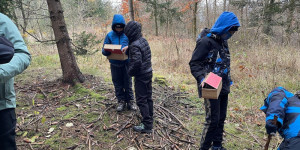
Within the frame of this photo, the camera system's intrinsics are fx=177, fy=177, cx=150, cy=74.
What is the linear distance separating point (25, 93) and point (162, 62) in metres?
6.08

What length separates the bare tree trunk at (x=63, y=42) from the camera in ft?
13.6

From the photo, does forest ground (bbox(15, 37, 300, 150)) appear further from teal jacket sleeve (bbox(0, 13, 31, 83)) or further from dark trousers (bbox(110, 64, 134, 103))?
teal jacket sleeve (bbox(0, 13, 31, 83))

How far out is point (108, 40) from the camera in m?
3.66

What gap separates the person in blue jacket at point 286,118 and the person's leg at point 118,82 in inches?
104

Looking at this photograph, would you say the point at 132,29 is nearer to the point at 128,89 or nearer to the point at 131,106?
the point at 128,89

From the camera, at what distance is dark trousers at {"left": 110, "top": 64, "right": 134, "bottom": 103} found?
12.0ft

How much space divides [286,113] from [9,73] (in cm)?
271

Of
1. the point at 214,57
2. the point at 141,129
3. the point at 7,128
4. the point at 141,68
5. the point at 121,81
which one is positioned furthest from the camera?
the point at 121,81

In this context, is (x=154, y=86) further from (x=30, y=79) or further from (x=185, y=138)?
(x=30, y=79)

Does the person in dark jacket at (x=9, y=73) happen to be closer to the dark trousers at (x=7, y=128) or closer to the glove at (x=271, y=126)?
the dark trousers at (x=7, y=128)

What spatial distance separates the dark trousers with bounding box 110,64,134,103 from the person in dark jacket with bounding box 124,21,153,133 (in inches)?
21.4

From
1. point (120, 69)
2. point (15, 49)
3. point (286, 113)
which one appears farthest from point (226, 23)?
point (15, 49)

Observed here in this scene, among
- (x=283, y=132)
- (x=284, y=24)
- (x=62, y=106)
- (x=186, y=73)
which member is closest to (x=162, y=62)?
(x=186, y=73)

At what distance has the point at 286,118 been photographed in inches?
75.2
